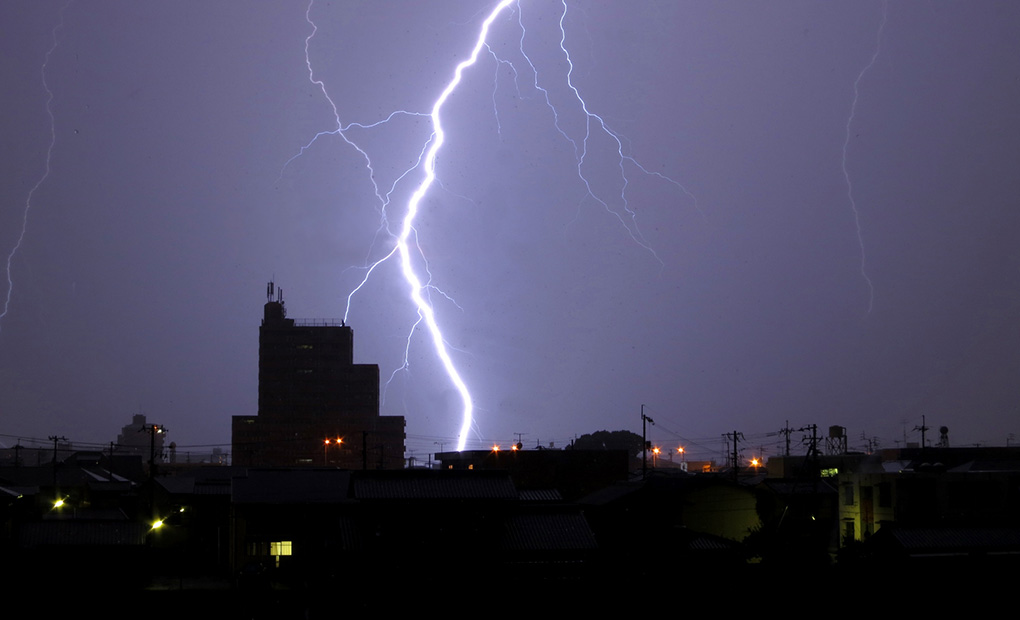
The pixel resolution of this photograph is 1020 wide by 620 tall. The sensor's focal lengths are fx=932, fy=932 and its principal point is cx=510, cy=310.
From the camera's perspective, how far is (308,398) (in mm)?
113312

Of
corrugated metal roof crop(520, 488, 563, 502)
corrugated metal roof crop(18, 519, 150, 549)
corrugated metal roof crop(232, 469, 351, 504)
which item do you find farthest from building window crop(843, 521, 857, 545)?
corrugated metal roof crop(18, 519, 150, 549)

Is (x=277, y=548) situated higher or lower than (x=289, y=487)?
lower

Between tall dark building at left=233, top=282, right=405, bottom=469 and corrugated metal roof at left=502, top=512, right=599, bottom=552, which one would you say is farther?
tall dark building at left=233, top=282, right=405, bottom=469

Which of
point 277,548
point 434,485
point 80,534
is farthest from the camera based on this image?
point 277,548

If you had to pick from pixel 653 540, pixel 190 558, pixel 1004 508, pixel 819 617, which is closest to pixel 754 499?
pixel 653 540

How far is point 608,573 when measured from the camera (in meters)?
23.4

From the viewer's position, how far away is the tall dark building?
108 metres

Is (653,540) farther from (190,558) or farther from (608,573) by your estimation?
(190,558)

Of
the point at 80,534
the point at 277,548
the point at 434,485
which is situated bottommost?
the point at 277,548

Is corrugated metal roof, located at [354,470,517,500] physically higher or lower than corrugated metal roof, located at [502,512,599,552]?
higher

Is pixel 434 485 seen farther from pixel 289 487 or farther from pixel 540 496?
pixel 289 487

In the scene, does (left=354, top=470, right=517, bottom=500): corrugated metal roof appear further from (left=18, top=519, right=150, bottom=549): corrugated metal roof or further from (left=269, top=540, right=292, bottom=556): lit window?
(left=269, top=540, right=292, bottom=556): lit window

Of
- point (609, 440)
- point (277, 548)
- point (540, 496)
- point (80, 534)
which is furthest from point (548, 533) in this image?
point (609, 440)

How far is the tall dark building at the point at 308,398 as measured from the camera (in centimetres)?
10769
